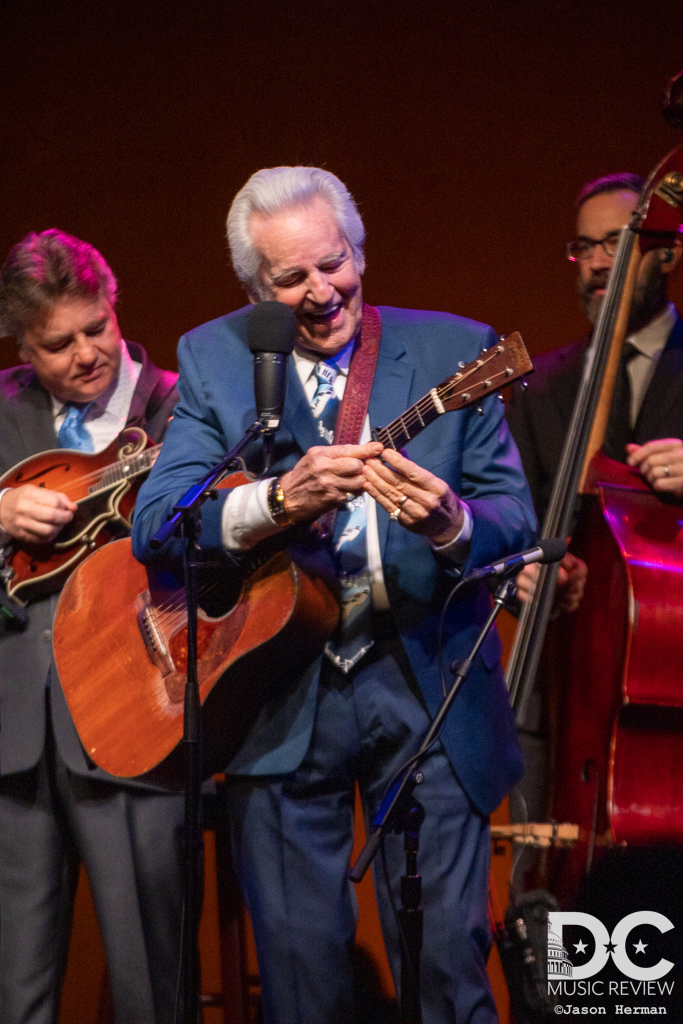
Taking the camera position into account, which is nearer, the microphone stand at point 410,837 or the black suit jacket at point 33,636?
the microphone stand at point 410,837

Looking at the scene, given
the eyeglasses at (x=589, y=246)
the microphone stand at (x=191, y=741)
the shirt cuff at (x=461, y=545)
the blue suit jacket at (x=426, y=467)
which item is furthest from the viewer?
the eyeglasses at (x=589, y=246)

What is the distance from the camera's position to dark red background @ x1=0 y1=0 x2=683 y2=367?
142 inches

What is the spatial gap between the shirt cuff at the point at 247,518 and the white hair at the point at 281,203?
0.44 metres

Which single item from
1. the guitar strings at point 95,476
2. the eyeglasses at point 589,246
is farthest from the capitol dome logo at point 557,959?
the eyeglasses at point 589,246

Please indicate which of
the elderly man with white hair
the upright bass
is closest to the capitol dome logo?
the upright bass

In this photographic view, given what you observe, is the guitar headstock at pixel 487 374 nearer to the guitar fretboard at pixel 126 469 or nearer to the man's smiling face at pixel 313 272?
the man's smiling face at pixel 313 272

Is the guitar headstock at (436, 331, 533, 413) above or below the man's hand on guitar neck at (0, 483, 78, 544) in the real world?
above

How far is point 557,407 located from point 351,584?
1.08 m

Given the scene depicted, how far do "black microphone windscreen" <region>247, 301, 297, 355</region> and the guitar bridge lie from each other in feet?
2.27

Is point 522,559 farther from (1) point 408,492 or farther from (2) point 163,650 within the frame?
(2) point 163,650

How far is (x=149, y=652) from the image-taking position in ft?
7.16

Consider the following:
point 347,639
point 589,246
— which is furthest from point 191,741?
point 589,246

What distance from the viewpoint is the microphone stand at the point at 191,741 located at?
1.64 meters

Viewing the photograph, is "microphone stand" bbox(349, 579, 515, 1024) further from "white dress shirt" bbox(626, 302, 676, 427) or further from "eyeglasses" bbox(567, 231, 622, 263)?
"eyeglasses" bbox(567, 231, 622, 263)
